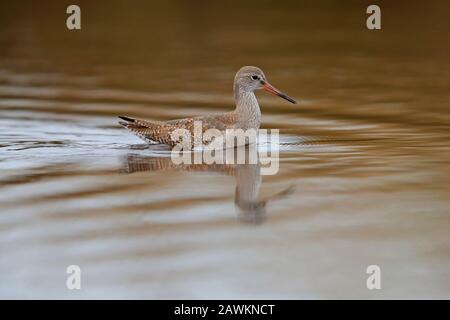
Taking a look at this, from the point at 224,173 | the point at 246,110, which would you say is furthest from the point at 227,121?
the point at 224,173

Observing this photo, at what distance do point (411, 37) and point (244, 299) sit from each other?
15.8 meters

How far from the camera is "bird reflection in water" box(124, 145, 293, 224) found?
29.5 feet

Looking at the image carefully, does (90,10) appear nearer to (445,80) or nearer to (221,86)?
(221,86)

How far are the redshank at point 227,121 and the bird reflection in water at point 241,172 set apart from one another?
0.26 metres

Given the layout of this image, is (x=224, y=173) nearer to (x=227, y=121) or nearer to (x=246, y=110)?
(x=227, y=121)

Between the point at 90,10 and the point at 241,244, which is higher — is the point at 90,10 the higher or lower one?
the higher one

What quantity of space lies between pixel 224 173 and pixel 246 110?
81.7 inches

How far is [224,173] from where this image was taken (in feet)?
35.6

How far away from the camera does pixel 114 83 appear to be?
17.2 m

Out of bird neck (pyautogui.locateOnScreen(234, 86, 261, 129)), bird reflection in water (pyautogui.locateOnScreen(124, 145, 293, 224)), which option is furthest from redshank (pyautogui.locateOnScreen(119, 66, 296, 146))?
bird reflection in water (pyautogui.locateOnScreen(124, 145, 293, 224))

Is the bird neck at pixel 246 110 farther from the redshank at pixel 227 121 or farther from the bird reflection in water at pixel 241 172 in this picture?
the bird reflection in water at pixel 241 172

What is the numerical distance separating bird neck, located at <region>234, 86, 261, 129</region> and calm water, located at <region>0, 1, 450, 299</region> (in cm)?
45

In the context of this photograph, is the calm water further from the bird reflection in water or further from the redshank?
the redshank
